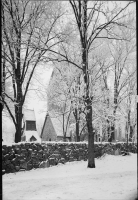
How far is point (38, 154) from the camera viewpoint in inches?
466

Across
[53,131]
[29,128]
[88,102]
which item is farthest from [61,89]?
[29,128]

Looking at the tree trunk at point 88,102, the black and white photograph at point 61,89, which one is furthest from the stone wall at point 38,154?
the tree trunk at point 88,102

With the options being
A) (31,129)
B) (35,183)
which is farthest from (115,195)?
(31,129)

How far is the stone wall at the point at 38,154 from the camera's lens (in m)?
10.2

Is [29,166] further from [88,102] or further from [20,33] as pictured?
[20,33]

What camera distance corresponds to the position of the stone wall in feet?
33.4

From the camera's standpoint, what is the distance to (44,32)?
13672mm

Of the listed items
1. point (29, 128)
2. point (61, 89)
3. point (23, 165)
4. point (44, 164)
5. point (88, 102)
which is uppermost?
point (61, 89)

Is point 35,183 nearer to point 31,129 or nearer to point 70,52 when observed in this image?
point 70,52

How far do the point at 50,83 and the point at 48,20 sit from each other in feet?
25.0

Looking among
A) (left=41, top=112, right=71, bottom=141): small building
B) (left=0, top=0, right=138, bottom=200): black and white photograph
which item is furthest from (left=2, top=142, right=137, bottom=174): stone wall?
(left=41, top=112, right=71, bottom=141): small building

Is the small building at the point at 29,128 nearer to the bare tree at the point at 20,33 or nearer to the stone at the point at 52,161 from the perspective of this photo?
the stone at the point at 52,161

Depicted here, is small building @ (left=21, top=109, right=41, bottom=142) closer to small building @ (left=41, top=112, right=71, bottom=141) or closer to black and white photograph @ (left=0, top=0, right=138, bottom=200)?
small building @ (left=41, top=112, right=71, bottom=141)

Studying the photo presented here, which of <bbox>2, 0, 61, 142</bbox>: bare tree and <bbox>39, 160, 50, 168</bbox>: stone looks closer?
<bbox>2, 0, 61, 142</bbox>: bare tree
